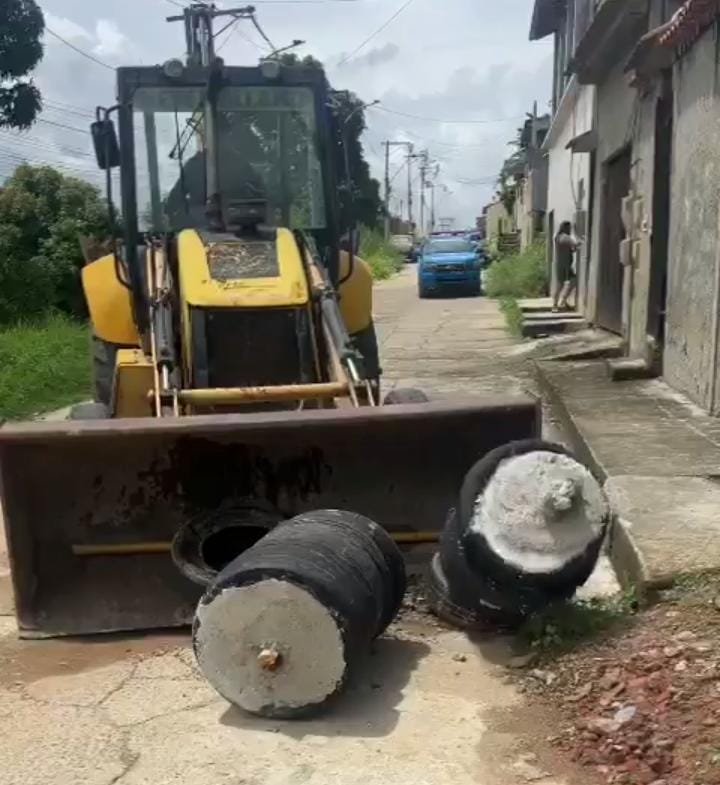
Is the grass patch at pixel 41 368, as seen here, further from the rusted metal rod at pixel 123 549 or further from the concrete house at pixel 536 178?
the concrete house at pixel 536 178

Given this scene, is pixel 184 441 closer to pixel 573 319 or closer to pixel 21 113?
pixel 573 319

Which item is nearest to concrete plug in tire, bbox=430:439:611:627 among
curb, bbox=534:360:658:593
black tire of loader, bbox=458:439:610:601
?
black tire of loader, bbox=458:439:610:601

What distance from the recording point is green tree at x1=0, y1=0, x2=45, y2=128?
58.1ft

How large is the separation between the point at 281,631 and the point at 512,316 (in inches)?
661

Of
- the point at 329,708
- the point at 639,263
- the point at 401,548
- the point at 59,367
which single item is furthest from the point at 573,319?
the point at 329,708

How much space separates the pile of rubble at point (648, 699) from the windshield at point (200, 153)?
3.46 meters

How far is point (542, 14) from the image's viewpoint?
2434cm

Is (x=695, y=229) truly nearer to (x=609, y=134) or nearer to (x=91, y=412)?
(x=91, y=412)

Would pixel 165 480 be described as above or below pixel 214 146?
below

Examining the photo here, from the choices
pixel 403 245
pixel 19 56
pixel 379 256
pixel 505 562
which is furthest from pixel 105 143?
pixel 403 245

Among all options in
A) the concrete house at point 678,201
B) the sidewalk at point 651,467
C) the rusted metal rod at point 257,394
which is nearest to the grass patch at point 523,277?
the concrete house at point 678,201

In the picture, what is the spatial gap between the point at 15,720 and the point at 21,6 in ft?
53.5

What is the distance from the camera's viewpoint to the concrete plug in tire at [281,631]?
12.5 ft

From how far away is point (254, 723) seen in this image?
3.87 meters
